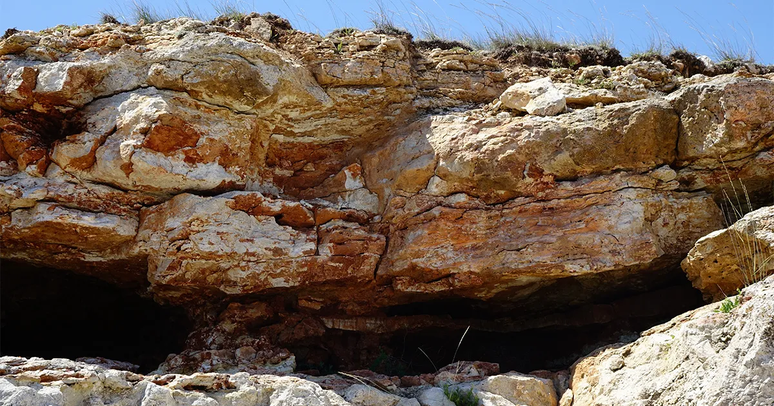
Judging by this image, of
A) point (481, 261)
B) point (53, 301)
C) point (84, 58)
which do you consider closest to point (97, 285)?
point (53, 301)

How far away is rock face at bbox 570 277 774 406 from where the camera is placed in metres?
3.64

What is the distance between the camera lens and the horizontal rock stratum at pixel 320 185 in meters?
5.60

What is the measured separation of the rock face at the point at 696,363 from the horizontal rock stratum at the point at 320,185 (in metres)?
0.59

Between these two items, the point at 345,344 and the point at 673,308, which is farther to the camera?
the point at 345,344

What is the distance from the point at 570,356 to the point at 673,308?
1.09 meters

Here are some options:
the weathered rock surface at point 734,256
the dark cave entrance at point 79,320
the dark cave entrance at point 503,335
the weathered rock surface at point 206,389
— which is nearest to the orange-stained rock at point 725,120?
the weathered rock surface at point 734,256

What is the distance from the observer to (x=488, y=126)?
6.08 m

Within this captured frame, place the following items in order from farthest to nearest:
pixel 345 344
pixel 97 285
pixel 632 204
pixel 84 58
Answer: pixel 97 285
pixel 345 344
pixel 84 58
pixel 632 204

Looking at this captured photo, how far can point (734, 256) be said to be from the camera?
4914 millimetres

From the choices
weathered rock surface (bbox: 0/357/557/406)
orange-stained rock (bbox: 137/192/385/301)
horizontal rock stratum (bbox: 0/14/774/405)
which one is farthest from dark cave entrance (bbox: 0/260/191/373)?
weathered rock surface (bbox: 0/357/557/406)

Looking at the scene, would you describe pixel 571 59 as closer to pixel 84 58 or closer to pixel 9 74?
pixel 84 58

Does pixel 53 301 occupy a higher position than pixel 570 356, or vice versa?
pixel 53 301

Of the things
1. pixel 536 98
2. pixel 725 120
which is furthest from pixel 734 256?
pixel 536 98

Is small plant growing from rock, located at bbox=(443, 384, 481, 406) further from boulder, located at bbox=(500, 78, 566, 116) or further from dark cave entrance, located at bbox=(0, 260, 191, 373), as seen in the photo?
dark cave entrance, located at bbox=(0, 260, 191, 373)
